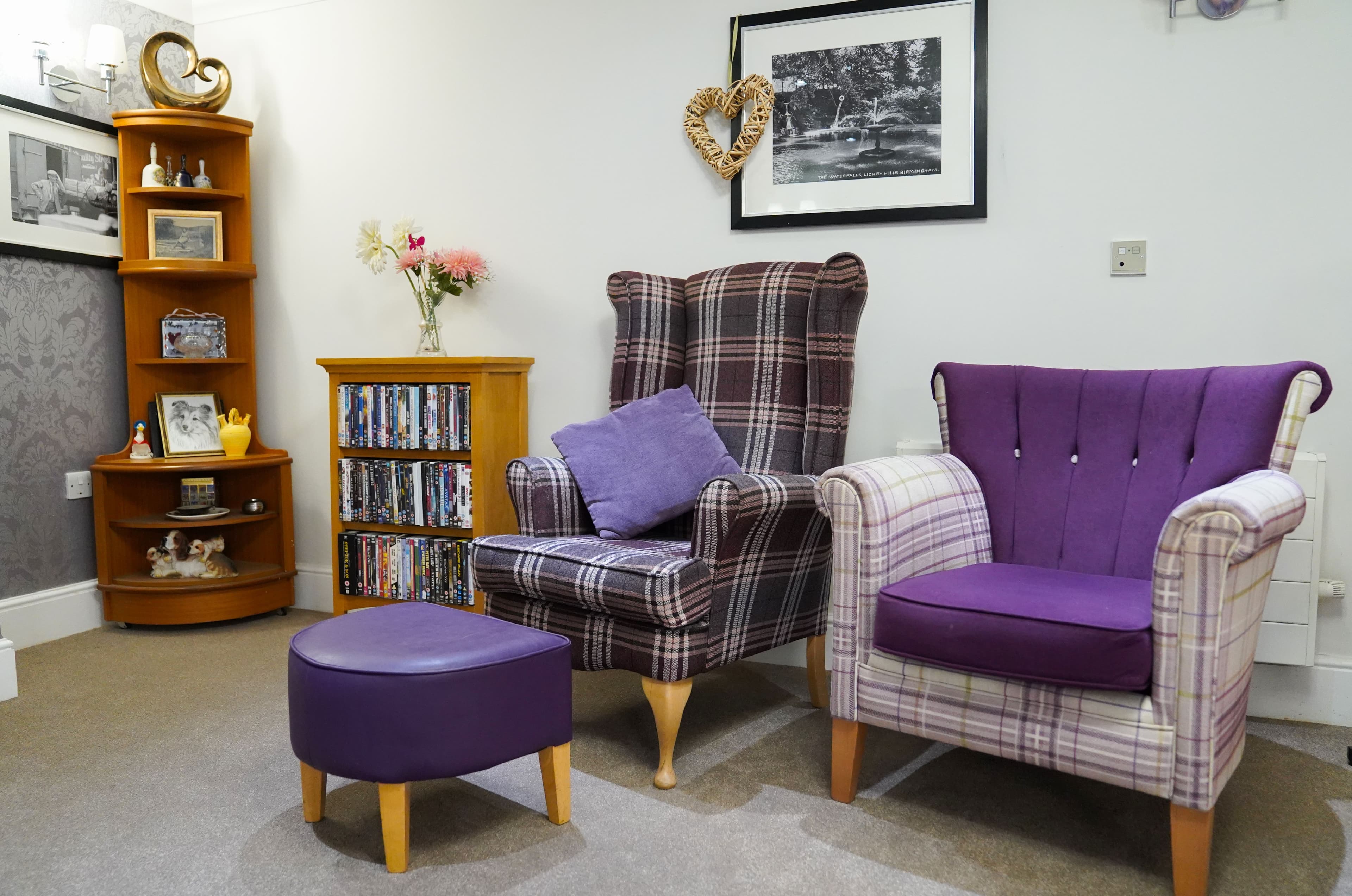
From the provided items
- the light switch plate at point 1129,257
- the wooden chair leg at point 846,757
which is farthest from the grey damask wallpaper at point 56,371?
the light switch plate at point 1129,257

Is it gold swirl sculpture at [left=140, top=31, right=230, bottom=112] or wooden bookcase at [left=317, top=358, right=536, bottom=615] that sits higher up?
gold swirl sculpture at [left=140, top=31, right=230, bottom=112]

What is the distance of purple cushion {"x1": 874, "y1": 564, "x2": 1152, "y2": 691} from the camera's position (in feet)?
5.14

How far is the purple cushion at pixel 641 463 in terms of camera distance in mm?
2379

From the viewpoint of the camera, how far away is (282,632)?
10.8ft

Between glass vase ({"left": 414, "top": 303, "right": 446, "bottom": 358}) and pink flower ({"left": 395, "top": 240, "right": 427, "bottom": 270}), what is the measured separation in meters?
0.13

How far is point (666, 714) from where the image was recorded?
6.64ft

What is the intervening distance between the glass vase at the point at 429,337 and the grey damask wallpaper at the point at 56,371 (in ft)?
3.94

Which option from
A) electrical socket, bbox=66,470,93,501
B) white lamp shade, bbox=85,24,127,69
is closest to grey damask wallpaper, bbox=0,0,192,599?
electrical socket, bbox=66,470,93,501

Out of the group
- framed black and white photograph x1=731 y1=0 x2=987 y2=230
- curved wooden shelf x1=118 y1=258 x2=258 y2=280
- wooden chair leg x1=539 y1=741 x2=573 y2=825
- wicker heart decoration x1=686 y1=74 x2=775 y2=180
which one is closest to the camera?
wooden chair leg x1=539 y1=741 x2=573 y2=825

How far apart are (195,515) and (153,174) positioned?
1.22 m

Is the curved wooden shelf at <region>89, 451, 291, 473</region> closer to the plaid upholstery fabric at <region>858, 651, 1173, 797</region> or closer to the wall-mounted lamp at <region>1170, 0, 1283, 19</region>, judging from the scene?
the plaid upholstery fabric at <region>858, 651, 1173, 797</region>

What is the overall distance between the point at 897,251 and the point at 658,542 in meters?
1.16

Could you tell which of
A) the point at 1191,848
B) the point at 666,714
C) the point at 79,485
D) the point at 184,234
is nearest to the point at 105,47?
the point at 184,234

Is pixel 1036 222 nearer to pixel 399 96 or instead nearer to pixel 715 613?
pixel 715 613
